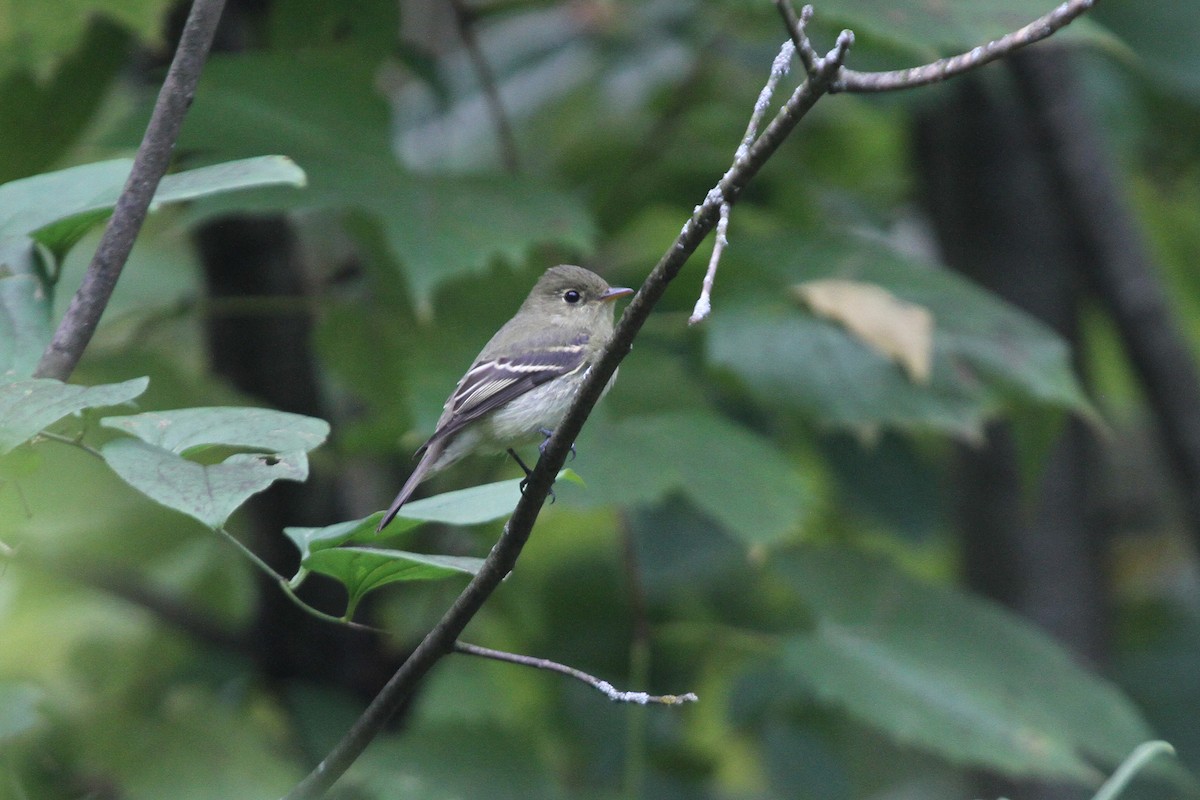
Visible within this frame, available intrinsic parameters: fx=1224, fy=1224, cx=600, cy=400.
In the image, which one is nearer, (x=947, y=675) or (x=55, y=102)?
(x=947, y=675)

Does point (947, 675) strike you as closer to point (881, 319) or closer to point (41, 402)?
point (881, 319)

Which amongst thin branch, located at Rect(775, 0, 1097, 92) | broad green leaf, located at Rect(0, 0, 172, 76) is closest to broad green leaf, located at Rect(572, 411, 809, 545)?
broad green leaf, located at Rect(0, 0, 172, 76)

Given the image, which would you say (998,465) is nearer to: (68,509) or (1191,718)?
(1191,718)

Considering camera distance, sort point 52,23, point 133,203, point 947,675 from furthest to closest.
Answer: point 947,675, point 52,23, point 133,203

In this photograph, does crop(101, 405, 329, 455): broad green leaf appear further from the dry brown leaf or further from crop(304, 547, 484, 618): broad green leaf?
the dry brown leaf

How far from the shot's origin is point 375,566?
1.46 meters

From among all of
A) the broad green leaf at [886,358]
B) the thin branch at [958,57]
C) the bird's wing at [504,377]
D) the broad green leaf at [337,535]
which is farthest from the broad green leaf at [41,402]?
the broad green leaf at [886,358]

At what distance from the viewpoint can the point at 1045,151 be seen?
4.45 m

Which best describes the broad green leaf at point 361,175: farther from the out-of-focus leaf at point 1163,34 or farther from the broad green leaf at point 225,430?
the out-of-focus leaf at point 1163,34

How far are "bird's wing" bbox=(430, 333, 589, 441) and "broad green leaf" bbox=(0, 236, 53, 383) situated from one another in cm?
99

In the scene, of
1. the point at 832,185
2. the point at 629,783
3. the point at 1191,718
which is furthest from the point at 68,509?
the point at 1191,718

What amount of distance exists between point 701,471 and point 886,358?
28.4 inches

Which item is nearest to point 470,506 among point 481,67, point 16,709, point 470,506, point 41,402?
point 470,506

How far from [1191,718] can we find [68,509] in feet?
13.4
